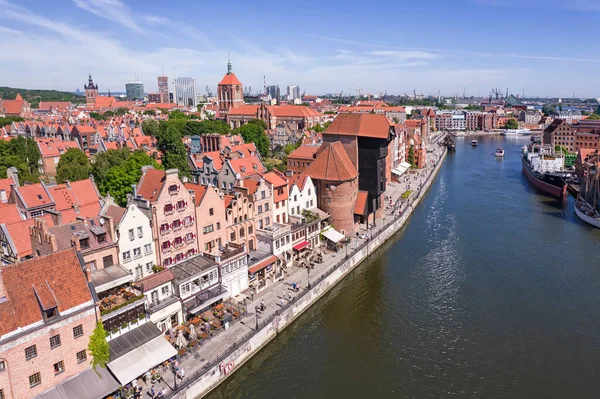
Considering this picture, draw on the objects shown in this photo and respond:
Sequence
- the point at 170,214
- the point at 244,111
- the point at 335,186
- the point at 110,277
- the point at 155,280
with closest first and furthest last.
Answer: the point at 110,277 → the point at 155,280 → the point at 170,214 → the point at 335,186 → the point at 244,111

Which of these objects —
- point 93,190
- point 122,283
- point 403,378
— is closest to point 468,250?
point 403,378

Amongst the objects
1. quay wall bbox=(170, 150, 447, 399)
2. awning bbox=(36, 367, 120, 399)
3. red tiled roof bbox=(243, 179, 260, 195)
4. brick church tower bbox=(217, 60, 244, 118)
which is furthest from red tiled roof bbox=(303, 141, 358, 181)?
brick church tower bbox=(217, 60, 244, 118)

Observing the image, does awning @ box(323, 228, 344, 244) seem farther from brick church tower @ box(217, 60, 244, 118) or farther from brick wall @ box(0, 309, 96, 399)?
brick church tower @ box(217, 60, 244, 118)

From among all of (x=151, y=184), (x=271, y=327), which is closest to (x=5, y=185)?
Answer: (x=151, y=184)

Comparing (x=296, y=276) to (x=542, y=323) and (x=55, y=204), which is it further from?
(x=55, y=204)

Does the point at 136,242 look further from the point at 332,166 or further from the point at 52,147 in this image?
the point at 52,147
